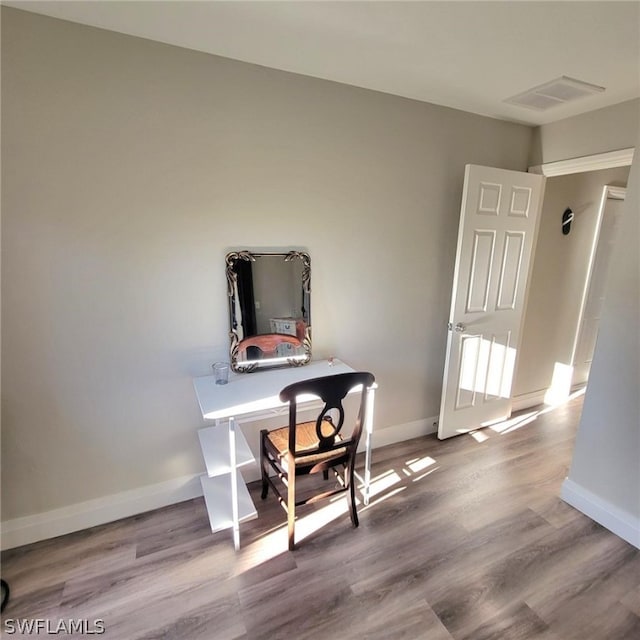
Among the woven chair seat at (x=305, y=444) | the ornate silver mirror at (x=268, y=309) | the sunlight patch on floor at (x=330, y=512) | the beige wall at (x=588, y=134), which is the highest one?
the beige wall at (x=588, y=134)

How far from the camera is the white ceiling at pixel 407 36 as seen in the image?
137cm

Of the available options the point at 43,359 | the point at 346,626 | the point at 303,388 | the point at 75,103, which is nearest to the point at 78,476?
the point at 43,359

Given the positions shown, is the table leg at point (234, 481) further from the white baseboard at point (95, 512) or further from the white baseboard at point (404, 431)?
→ the white baseboard at point (404, 431)

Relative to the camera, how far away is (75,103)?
1.55m

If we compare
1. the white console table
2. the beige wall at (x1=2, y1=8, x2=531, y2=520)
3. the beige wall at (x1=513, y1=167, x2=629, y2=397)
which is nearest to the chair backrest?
the white console table

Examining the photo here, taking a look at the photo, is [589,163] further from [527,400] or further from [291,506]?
[291,506]

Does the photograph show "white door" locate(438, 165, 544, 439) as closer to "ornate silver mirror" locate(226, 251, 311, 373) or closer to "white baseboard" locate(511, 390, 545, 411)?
"white baseboard" locate(511, 390, 545, 411)

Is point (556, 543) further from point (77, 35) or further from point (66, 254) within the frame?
point (77, 35)

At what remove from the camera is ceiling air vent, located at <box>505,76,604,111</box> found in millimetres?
1949

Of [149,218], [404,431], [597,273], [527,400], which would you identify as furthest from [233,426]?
[597,273]

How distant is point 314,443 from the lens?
6.18ft

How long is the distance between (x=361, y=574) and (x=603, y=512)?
1436mm

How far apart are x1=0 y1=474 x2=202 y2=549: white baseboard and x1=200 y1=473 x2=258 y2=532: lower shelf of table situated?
17cm

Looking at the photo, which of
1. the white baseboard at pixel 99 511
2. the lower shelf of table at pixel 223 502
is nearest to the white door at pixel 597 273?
the lower shelf of table at pixel 223 502
